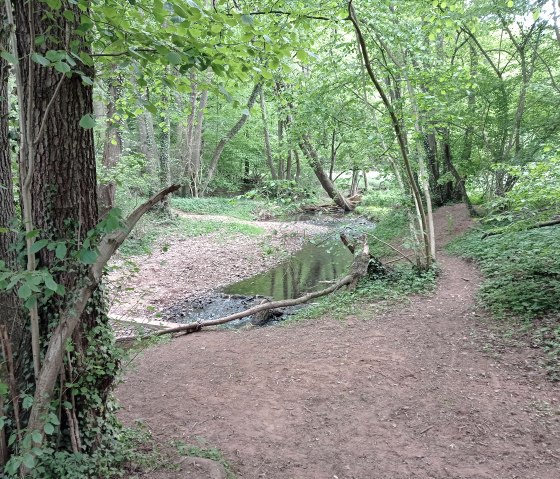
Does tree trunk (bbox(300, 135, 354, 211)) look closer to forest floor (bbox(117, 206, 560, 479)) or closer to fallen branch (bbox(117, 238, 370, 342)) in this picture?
fallen branch (bbox(117, 238, 370, 342))

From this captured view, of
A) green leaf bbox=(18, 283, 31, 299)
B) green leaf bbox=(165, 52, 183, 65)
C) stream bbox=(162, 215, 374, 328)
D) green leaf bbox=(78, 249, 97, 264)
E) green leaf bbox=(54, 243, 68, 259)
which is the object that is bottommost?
stream bbox=(162, 215, 374, 328)

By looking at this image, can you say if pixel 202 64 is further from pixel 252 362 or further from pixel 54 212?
pixel 252 362

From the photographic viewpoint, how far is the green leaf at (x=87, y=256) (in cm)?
206

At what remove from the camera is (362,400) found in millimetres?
4809

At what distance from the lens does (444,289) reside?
8469 millimetres

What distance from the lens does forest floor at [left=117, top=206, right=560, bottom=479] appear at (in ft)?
12.0

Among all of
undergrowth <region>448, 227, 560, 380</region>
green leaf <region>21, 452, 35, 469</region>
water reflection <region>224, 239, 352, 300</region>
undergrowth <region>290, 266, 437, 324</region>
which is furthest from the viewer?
water reflection <region>224, 239, 352, 300</region>

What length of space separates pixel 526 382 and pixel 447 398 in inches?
36.9

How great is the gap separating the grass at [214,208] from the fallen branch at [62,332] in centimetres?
1971

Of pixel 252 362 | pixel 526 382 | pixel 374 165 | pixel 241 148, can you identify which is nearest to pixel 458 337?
pixel 526 382

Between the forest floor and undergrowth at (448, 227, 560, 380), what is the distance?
26 centimetres

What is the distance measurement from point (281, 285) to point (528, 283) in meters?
6.98

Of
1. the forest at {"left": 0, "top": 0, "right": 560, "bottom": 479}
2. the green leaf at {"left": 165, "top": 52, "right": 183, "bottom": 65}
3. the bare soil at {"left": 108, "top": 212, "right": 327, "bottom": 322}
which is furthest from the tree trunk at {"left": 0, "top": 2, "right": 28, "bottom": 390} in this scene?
the bare soil at {"left": 108, "top": 212, "right": 327, "bottom": 322}

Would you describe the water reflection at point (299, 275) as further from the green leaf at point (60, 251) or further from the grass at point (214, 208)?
the green leaf at point (60, 251)
